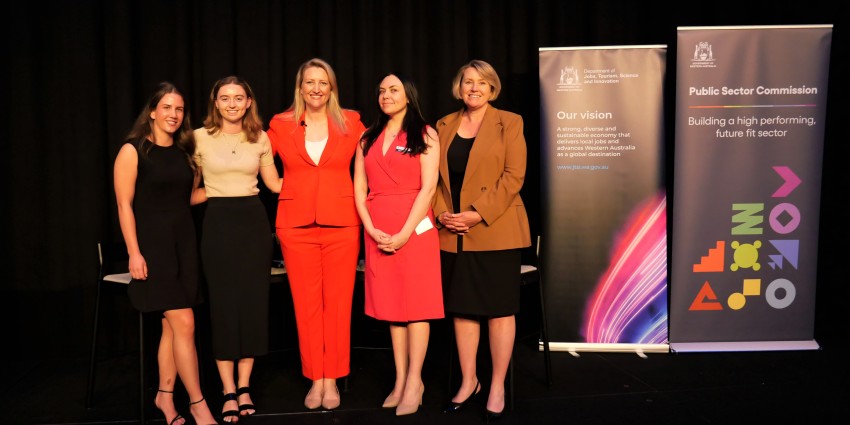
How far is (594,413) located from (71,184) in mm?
3279

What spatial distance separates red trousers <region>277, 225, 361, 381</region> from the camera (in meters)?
3.15

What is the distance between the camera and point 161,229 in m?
2.89

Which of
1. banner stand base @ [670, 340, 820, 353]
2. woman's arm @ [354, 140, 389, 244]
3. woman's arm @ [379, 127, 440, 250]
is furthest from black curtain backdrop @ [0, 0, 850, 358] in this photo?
woman's arm @ [379, 127, 440, 250]

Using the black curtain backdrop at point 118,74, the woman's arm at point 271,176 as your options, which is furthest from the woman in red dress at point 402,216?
the black curtain backdrop at point 118,74

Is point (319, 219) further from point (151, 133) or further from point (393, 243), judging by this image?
point (151, 133)

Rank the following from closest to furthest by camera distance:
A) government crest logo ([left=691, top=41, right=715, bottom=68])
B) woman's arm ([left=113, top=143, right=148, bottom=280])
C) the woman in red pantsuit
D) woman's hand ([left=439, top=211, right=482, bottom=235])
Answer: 1. woman's arm ([left=113, top=143, right=148, bottom=280])
2. woman's hand ([left=439, top=211, right=482, bottom=235])
3. the woman in red pantsuit
4. government crest logo ([left=691, top=41, right=715, bottom=68])

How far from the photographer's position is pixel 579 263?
4.13m

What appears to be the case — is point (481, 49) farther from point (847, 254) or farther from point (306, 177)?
point (847, 254)

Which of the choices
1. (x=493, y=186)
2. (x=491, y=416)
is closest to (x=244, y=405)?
(x=491, y=416)

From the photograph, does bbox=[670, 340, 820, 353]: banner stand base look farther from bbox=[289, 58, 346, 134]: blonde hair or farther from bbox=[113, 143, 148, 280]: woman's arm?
bbox=[113, 143, 148, 280]: woman's arm

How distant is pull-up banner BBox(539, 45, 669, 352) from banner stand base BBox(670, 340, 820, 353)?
0.40ft

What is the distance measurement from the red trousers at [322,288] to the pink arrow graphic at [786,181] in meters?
2.63

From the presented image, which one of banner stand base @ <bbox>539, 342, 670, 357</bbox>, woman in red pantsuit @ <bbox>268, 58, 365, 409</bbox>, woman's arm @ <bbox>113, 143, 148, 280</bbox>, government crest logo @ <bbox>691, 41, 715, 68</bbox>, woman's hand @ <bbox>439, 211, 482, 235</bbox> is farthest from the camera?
banner stand base @ <bbox>539, 342, 670, 357</bbox>

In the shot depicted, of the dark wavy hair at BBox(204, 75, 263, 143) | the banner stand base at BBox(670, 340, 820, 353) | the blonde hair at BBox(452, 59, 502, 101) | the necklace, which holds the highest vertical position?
the blonde hair at BBox(452, 59, 502, 101)
